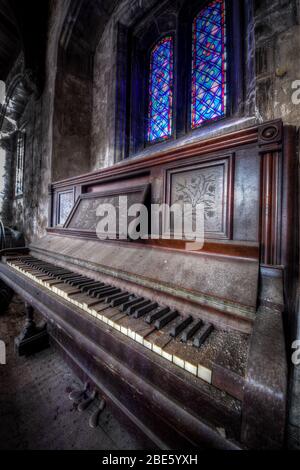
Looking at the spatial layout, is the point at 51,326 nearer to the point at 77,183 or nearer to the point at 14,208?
the point at 77,183

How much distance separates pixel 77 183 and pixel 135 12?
382cm

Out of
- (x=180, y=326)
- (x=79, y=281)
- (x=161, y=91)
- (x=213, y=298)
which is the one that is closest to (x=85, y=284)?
(x=79, y=281)

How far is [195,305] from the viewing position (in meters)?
1.02

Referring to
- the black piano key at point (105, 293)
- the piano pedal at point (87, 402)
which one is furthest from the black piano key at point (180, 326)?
the piano pedal at point (87, 402)

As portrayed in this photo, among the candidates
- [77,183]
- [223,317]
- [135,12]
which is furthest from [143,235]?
[135,12]

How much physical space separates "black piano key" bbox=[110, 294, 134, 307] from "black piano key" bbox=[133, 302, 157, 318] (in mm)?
162

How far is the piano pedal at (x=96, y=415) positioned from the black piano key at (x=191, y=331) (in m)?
1.24

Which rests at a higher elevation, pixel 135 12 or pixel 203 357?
pixel 135 12

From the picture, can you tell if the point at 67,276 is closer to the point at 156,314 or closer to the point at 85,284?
the point at 85,284

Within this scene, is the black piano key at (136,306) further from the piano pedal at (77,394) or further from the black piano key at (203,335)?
the piano pedal at (77,394)

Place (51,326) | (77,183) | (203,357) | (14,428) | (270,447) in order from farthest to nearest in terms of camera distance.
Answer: (77,183) → (51,326) → (14,428) → (203,357) → (270,447)

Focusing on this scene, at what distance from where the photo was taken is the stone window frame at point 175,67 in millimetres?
2418

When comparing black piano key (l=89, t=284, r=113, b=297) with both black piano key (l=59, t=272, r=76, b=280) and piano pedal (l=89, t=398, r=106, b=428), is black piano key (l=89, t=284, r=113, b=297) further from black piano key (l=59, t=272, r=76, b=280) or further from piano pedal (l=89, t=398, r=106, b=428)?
piano pedal (l=89, t=398, r=106, b=428)

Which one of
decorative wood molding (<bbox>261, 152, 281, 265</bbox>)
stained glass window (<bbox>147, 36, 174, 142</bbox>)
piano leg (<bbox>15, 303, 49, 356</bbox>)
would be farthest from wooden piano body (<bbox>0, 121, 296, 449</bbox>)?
stained glass window (<bbox>147, 36, 174, 142</bbox>)
